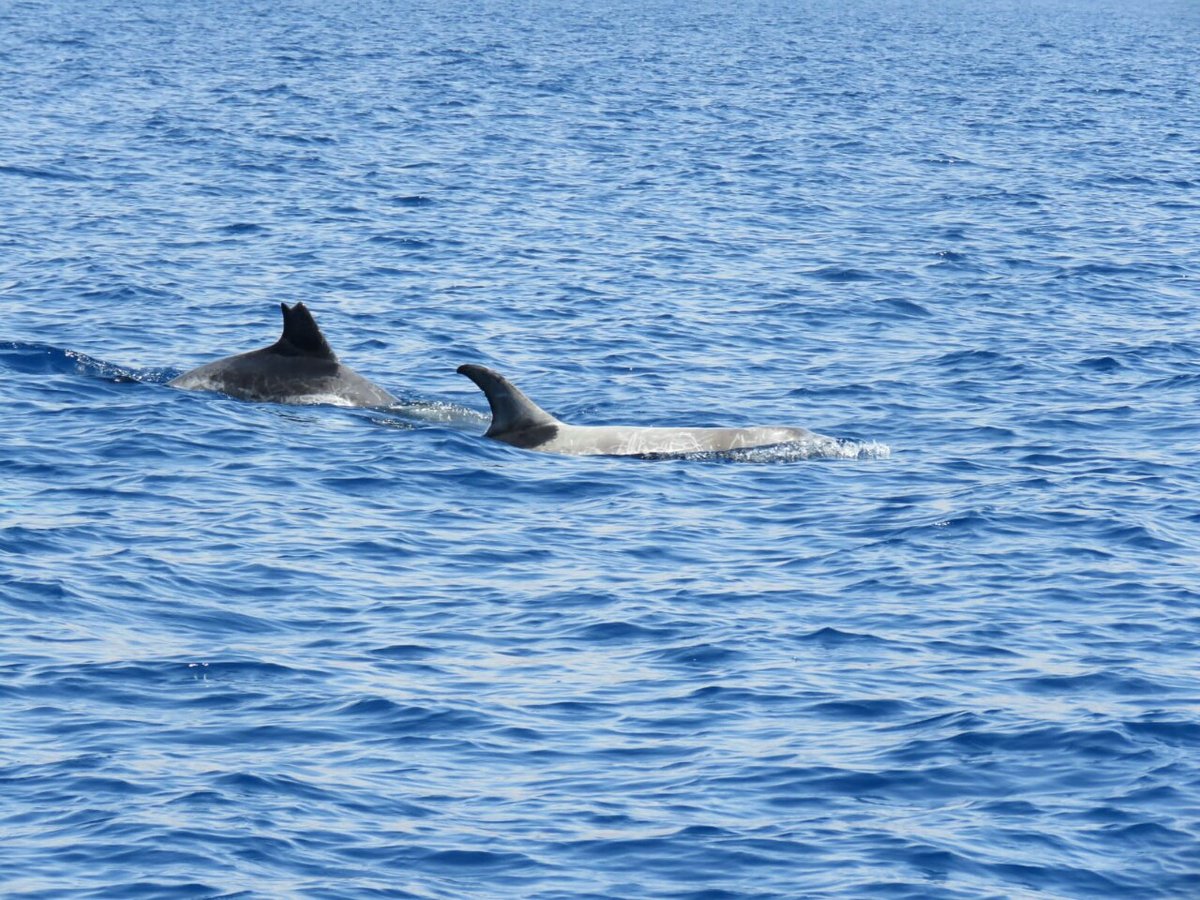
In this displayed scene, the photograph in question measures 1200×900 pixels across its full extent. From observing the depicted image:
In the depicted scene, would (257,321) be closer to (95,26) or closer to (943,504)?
(943,504)

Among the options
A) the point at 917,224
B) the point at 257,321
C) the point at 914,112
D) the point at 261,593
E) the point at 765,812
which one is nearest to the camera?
the point at 765,812

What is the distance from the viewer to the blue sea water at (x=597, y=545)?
44.7 ft

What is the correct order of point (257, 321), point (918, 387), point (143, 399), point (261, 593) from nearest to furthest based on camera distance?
point (261, 593), point (143, 399), point (918, 387), point (257, 321)

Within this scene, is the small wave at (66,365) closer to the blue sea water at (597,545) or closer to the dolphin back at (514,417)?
the blue sea water at (597,545)

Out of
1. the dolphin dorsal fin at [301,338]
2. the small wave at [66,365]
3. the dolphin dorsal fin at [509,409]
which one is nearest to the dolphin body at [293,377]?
the dolphin dorsal fin at [301,338]

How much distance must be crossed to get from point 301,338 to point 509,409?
327 cm

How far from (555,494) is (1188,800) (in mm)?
9654

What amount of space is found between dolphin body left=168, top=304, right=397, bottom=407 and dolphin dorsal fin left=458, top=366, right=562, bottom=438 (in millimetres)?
2246

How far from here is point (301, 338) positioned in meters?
26.1

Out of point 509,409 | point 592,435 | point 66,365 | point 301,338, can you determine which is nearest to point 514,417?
point 509,409

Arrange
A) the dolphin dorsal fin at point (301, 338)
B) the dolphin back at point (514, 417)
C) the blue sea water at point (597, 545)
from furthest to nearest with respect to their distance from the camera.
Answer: the dolphin dorsal fin at point (301, 338), the dolphin back at point (514, 417), the blue sea water at point (597, 545)

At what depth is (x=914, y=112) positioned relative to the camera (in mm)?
69250

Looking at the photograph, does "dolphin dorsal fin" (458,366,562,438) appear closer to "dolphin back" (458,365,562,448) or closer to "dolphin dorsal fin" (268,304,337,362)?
"dolphin back" (458,365,562,448)

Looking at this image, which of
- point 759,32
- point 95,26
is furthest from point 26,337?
point 759,32
